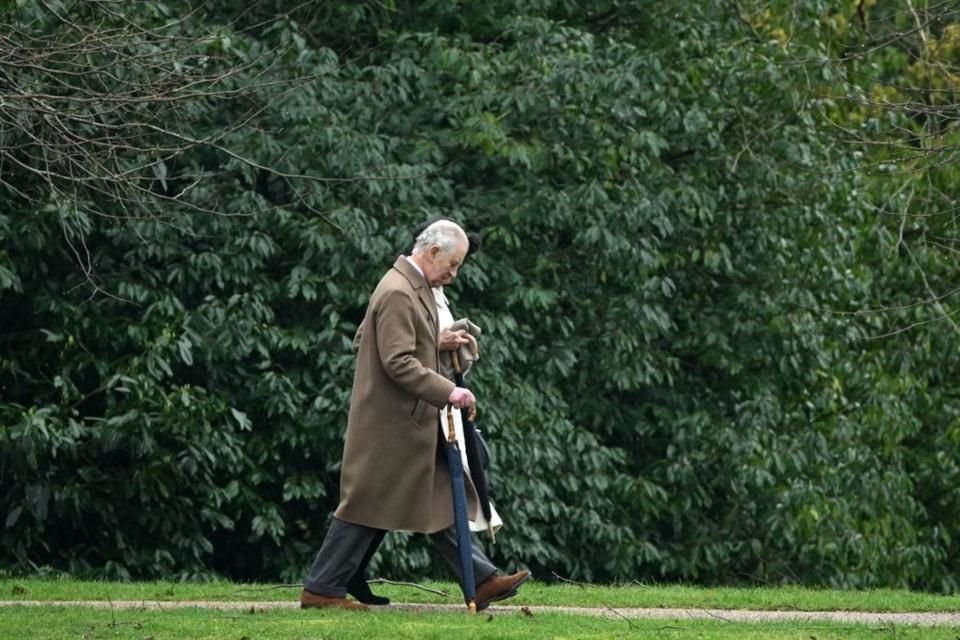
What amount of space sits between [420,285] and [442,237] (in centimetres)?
26

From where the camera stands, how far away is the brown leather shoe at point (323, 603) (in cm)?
917

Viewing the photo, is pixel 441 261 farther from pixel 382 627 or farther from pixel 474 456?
pixel 382 627

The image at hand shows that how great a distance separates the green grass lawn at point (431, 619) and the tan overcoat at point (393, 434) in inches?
20.1

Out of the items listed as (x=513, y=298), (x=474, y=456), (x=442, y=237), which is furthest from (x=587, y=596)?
(x=513, y=298)

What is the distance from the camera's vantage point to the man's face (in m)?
9.25

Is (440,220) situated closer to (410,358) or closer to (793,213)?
(410,358)

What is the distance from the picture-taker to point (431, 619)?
8.76 m

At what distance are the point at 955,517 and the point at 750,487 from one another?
4.40 m

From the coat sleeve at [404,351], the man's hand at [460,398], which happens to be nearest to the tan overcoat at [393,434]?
the coat sleeve at [404,351]

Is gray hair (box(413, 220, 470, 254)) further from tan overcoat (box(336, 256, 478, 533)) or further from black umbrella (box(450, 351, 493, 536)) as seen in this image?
black umbrella (box(450, 351, 493, 536))

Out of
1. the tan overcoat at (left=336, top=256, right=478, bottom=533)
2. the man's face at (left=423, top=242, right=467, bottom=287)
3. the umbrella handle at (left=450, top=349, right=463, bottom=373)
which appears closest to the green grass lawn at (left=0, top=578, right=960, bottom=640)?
Result: the tan overcoat at (left=336, top=256, right=478, bottom=533)

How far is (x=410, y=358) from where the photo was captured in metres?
9.00

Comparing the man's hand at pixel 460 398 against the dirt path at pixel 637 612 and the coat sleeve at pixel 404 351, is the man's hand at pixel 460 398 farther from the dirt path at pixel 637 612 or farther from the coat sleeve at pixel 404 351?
the dirt path at pixel 637 612

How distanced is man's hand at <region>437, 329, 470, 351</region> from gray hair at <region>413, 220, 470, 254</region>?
1.36 ft
